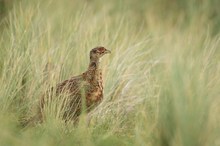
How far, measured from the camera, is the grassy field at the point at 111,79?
567 cm

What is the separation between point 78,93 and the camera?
6531 millimetres

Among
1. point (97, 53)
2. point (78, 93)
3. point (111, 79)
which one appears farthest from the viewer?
point (111, 79)

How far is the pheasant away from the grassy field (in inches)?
5.6

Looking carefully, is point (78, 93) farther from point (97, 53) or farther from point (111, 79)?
point (111, 79)

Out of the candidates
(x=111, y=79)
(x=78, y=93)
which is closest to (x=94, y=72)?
(x=78, y=93)

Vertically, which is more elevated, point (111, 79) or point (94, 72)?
point (111, 79)

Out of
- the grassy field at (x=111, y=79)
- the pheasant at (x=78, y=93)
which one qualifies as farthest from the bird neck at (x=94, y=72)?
the grassy field at (x=111, y=79)

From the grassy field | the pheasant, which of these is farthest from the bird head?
the grassy field

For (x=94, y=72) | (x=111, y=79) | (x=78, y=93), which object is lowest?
(x=78, y=93)

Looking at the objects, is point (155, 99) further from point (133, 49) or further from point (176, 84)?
point (133, 49)

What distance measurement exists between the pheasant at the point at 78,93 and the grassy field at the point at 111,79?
0.47ft

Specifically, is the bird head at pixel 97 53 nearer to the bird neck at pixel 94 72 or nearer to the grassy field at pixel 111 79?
the bird neck at pixel 94 72

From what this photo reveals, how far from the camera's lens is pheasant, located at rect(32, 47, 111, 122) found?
6.49 meters

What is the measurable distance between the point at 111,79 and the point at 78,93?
99cm
